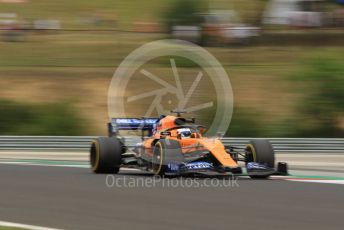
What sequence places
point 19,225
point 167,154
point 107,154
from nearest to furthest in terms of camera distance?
point 19,225
point 167,154
point 107,154

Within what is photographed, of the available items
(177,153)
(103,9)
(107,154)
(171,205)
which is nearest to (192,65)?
(107,154)

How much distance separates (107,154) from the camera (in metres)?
14.2

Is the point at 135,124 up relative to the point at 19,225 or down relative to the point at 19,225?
up

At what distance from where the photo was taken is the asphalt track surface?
26.8 feet

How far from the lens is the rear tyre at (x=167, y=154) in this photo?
1280 centimetres

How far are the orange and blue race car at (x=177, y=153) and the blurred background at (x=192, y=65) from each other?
478 inches

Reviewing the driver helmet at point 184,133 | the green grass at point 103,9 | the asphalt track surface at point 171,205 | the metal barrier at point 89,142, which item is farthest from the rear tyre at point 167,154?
the green grass at point 103,9

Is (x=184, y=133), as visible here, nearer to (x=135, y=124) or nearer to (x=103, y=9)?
(x=135, y=124)

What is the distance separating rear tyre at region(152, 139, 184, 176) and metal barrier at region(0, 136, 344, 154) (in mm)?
9064

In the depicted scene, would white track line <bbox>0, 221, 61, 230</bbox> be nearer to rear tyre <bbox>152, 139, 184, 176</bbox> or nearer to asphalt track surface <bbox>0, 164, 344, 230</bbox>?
asphalt track surface <bbox>0, 164, 344, 230</bbox>

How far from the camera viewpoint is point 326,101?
27844mm

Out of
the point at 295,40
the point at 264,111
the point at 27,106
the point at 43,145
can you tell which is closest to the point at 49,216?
the point at 43,145

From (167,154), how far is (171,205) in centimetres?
324

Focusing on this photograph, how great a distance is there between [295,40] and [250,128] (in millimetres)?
21357
